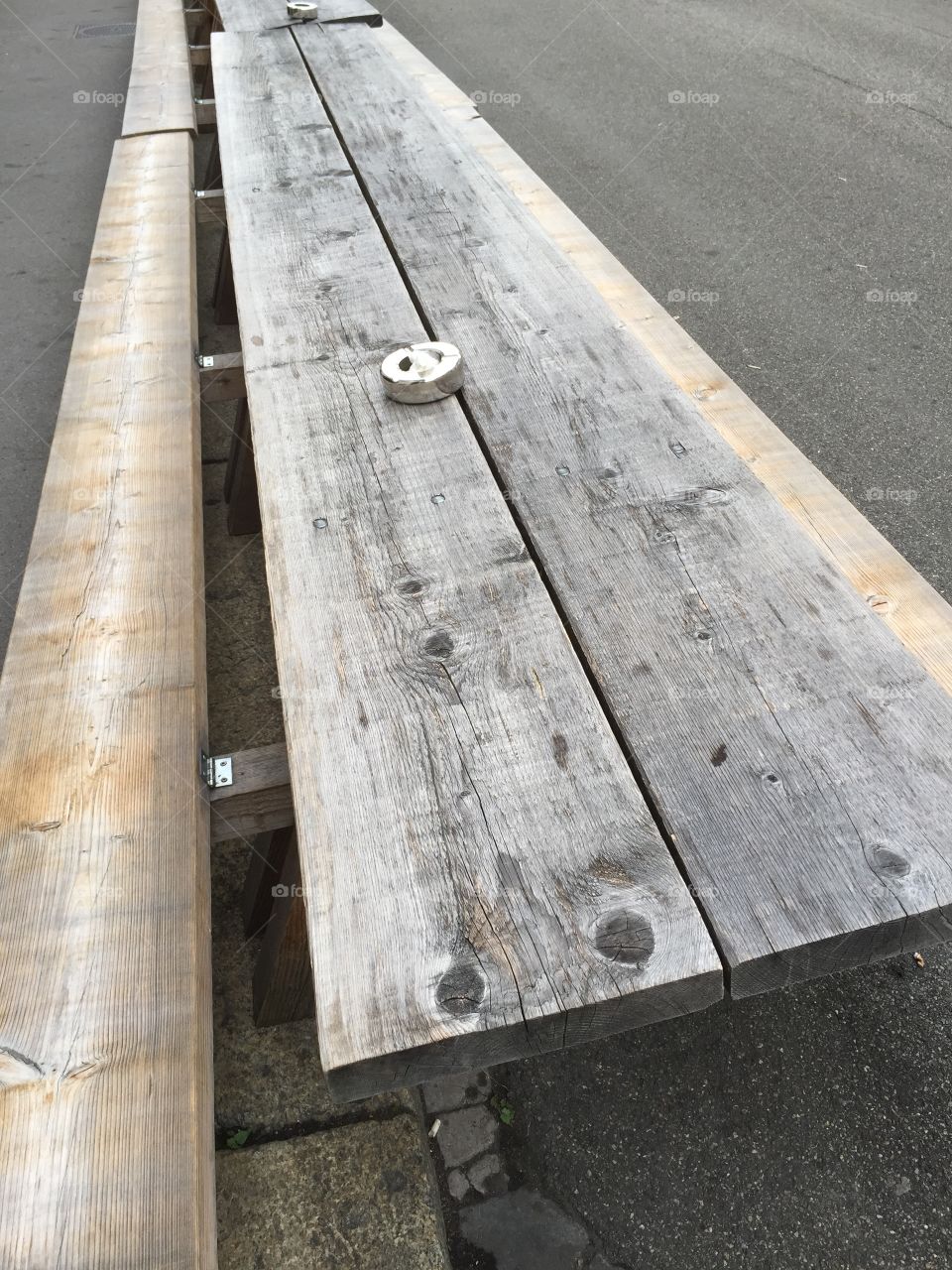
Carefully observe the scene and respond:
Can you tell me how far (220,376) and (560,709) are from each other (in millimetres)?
1716

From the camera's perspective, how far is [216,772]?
149cm

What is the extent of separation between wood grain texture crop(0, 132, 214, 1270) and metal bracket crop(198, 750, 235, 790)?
0.07ft

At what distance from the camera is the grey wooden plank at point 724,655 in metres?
0.97

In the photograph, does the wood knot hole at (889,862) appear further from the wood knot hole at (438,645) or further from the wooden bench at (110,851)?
the wooden bench at (110,851)

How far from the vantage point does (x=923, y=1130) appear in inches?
65.8

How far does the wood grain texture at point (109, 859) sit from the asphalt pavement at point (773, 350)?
731 millimetres

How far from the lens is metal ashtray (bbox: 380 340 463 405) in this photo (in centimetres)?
166

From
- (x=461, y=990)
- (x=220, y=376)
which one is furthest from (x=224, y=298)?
(x=461, y=990)

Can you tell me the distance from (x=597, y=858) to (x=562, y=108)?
6121 millimetres

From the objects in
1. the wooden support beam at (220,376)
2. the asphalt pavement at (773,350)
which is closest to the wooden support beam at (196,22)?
the asphalt pavement at (773,350)

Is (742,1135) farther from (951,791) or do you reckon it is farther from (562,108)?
→ (562,108)

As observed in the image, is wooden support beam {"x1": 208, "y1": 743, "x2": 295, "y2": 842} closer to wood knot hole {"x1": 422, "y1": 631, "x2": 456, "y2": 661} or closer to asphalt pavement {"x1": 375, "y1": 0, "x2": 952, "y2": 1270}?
wood knot hole {"x1": 422, "y1": 631, "x2": 456, "y2": 661}

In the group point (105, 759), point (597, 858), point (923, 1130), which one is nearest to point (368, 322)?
point (105, 759)

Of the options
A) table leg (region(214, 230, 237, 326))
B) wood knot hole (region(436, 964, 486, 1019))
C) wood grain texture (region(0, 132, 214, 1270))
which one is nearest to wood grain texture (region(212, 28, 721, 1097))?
wood knot hole (region(436, 964, 486, 1019))
